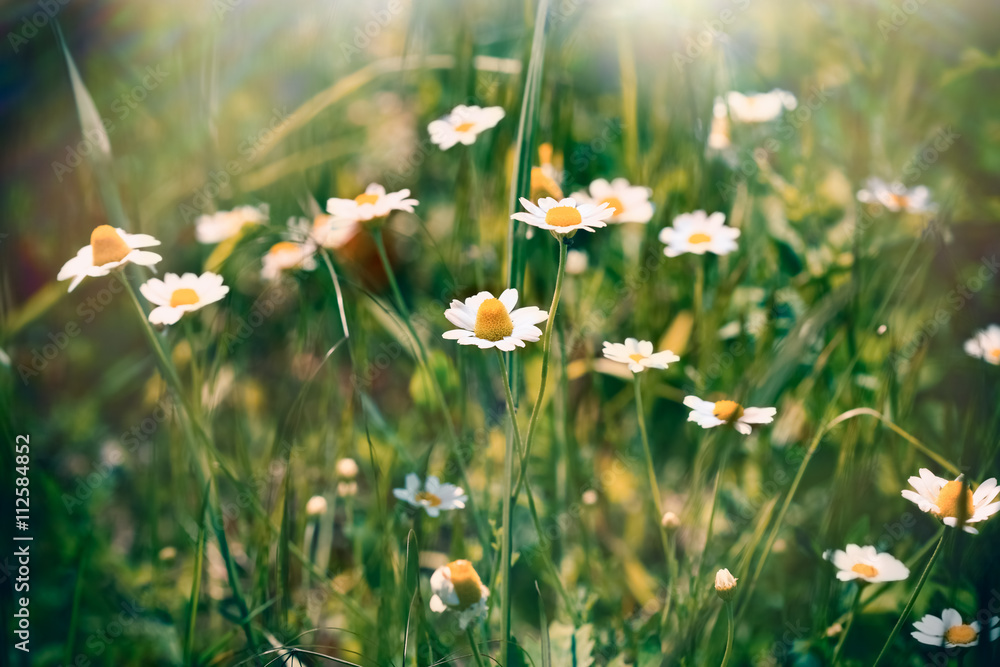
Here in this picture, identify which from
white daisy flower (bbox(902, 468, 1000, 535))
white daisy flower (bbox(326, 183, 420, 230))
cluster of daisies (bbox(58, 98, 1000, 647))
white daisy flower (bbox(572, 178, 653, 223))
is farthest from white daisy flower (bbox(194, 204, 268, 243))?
white daisy flower (bbox(902, 468, 1000, 535))

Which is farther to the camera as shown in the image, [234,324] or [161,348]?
[234,324]

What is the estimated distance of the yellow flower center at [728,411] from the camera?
0.76 m

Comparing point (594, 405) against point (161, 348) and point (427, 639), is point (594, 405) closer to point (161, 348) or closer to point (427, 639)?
point (427, 639)

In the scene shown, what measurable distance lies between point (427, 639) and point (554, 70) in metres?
0.92

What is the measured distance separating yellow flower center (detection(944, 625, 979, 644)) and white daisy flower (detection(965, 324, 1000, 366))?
365mm

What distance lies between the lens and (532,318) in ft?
2.30

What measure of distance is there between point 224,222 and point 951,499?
114 centimetres

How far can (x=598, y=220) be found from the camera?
0.76 m

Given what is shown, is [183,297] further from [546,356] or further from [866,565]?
[866,565]

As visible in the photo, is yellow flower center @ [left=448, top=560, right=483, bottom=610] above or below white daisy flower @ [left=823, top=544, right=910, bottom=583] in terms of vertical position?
above

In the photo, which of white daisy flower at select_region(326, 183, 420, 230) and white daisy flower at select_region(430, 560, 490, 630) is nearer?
white daisy flower at select_region(430, 560, 490, 630)

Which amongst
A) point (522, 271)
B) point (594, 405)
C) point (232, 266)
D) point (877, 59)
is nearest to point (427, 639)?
point (522, 271)

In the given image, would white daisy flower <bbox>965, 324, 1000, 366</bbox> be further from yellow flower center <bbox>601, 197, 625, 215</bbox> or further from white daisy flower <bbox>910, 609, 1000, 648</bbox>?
yellow flower center <bbox>601, 197, 625, 215</bbox>

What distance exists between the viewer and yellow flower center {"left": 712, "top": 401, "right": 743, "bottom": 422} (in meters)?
0.76
